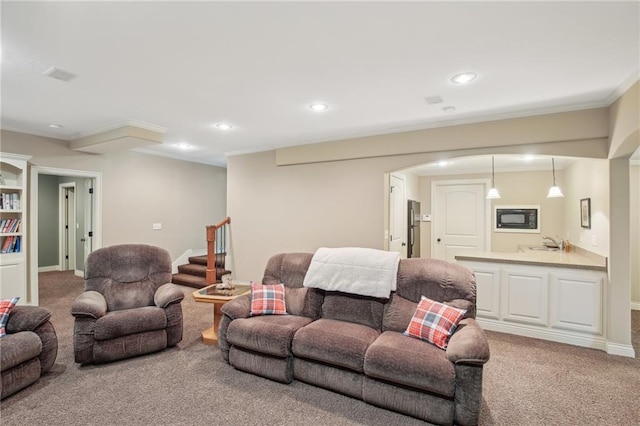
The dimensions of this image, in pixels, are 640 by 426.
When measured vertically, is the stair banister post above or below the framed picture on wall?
below

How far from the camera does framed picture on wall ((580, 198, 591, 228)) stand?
4086 mm

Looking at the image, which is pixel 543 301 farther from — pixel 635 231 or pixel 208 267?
pixel 208 267

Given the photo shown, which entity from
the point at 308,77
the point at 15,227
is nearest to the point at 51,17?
the point at 308,77

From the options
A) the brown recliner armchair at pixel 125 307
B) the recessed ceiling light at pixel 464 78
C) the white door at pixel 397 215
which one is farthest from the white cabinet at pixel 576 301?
the brown recliner armchair at pixel 125 307

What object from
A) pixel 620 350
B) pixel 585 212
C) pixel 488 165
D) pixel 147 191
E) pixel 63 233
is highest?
pixel 488 165

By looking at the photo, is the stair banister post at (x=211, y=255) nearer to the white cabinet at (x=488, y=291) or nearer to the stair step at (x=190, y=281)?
the stair step at (x=190, y=281)

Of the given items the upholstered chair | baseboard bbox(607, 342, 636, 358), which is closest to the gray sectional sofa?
the upholstered chair

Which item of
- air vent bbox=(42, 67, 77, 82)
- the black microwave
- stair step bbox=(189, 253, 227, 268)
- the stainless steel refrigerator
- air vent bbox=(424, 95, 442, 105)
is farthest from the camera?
stair step bbox=(189, 253, 227, 268)

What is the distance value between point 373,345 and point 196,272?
478 cm

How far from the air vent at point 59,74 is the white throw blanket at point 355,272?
2.74m

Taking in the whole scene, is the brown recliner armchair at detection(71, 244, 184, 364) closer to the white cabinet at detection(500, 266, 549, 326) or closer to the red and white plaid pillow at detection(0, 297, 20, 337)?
the red and white plaid pillow at detection(0, 297, 20, 337)

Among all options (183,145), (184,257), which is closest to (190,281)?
(184,257)

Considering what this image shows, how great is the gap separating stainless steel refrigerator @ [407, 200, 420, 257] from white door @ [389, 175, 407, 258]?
0.77 ft

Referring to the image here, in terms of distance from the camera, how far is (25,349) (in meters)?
2.48
